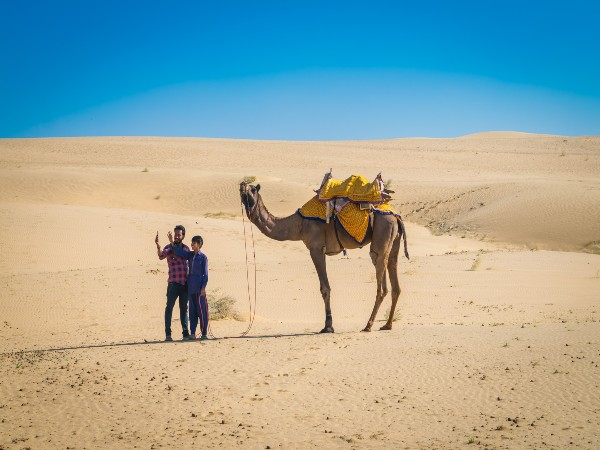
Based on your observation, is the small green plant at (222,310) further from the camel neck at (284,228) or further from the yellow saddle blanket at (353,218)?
the yellow saddle blanket at (353,218)

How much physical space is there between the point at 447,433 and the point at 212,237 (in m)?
21.6

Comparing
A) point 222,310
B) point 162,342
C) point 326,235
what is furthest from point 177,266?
point 222,310

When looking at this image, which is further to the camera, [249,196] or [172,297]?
[249,196]

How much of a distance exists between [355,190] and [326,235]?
91 cm

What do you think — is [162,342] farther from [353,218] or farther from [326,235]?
[353,218]

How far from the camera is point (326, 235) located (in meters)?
10.9

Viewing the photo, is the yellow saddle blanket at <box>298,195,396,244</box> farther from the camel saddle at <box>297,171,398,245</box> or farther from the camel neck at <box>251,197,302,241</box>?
the camel neck at <box>251,197,302,241</box>

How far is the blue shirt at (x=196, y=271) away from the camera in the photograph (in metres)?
10.1

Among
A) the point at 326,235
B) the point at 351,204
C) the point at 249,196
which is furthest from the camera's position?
the point at 326,235

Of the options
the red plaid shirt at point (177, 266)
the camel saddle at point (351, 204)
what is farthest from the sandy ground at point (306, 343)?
the camel saddle at point (351, 204)

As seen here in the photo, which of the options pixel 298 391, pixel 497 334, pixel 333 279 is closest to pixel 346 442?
pixel 298 391

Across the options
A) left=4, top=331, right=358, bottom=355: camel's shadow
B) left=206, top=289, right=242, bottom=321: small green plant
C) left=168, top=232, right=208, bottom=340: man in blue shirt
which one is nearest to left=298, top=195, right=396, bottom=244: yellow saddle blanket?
left=4, top=331, right=358, bottom=355: camel's shadow

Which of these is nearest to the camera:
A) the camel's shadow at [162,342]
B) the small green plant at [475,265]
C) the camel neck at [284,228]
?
the camel's shadow at [162,342]

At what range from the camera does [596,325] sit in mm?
10125
